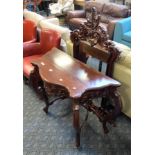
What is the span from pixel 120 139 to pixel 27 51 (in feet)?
6.35

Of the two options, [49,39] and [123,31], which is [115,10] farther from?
[49,39]

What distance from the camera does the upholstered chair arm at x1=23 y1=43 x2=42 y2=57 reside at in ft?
11.2

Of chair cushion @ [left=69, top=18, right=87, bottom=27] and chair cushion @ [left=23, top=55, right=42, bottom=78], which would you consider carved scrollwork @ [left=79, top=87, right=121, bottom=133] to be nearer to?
chair cushion @ [left=23, top=55, right=42, bottom=78]

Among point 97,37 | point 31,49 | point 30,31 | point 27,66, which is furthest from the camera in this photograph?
point 30,31

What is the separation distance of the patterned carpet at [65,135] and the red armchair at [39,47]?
633mm

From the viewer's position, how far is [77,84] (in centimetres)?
197

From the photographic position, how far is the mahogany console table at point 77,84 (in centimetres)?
193

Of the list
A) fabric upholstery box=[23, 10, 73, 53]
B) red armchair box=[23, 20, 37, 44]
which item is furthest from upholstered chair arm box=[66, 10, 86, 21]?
red armchair box=[23, 20, 37, 44]

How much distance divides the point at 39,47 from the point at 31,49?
4.9 inches

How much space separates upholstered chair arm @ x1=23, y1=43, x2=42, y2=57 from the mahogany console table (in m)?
0.97

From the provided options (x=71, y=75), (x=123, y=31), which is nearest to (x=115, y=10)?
(x=123, y=31)

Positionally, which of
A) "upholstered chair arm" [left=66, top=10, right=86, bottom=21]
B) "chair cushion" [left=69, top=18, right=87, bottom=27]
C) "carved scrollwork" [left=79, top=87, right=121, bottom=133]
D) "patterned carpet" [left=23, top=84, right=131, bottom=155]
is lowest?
"patterned carpet" [left=23, top=84, right=131, bottom=155]

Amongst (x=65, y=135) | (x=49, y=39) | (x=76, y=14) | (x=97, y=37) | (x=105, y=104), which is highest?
(x=76, y=14)
